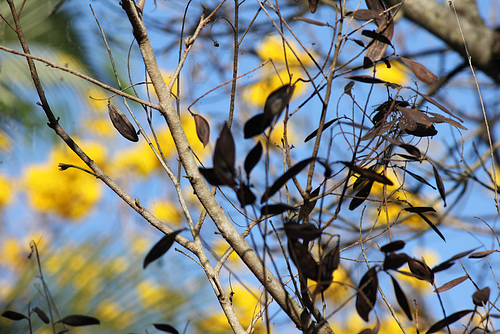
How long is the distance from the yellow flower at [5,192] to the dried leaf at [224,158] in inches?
107

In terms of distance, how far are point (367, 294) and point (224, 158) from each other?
18 centimetres

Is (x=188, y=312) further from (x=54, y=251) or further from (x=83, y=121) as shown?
(x=83, y=121)


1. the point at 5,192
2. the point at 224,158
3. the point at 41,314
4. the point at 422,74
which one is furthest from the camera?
the point at 5,192

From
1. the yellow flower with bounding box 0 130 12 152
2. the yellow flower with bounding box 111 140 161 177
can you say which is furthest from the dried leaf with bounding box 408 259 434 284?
the yellow flower with bounding box 111 140 161 177

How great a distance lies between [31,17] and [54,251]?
792 millimetres

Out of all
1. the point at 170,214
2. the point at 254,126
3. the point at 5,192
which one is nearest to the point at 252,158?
the point at 254,126

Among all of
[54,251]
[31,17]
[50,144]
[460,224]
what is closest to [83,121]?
[50,144]

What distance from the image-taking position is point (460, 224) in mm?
1552

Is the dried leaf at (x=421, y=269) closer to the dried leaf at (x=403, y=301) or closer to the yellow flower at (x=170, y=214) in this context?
the dried leaf at (x=403, y=301)

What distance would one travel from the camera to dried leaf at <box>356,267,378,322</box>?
371 mm

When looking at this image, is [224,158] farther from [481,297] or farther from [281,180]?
[481,297]

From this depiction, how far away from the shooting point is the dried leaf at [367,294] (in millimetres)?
371

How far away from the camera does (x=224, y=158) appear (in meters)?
0.34

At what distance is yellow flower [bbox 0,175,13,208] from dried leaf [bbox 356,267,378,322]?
2735 mm
